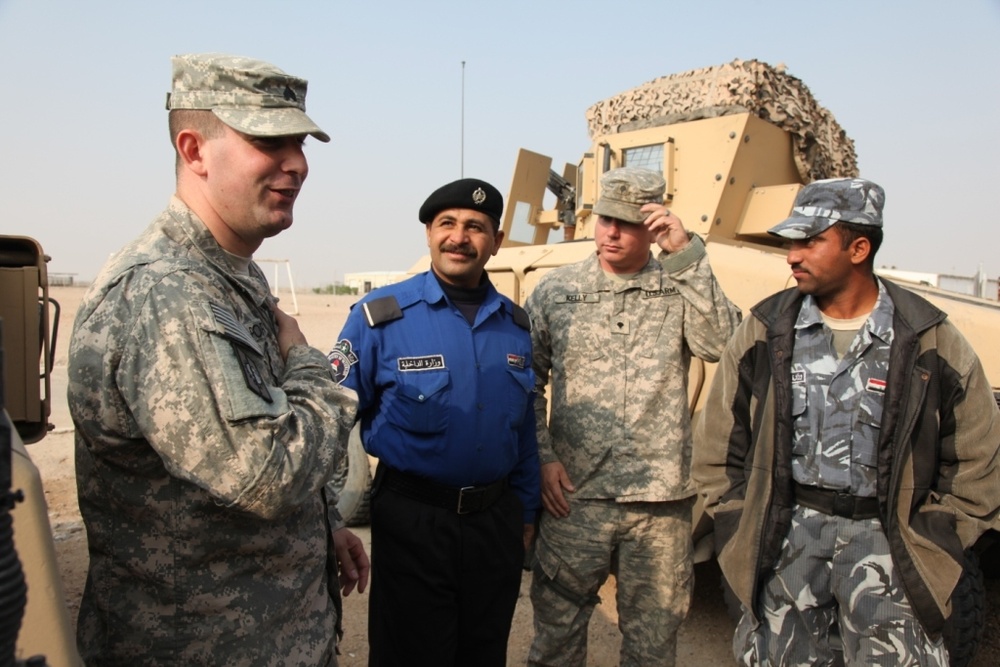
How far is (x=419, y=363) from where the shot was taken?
252cm

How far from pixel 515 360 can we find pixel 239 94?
1.37 m

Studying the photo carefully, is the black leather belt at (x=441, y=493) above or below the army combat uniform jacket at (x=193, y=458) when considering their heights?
below

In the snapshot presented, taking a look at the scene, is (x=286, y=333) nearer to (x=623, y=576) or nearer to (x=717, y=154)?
(x=623, y=576)

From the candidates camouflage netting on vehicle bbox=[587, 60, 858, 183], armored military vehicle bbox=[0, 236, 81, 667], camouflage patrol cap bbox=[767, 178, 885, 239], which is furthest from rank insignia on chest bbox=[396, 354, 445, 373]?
camouflage netting on vehicle bbox=[587, 60, 858, 183]

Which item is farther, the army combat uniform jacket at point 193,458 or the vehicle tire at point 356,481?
the vehicle tire at point 356,481

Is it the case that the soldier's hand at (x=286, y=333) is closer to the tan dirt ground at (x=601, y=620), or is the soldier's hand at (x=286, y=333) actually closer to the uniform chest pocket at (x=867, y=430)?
the uniform chest pocket at (x=867, y=430)

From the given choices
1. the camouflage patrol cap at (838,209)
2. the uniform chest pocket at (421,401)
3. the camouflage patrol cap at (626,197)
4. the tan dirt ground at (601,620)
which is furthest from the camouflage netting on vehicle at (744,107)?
the uniform chest pocket at (421,401)

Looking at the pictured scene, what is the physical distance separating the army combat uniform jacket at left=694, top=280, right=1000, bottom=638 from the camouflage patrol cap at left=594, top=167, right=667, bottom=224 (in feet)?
2.53

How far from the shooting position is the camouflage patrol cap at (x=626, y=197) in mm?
2979

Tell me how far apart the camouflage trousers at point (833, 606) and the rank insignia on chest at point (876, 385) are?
39 cm

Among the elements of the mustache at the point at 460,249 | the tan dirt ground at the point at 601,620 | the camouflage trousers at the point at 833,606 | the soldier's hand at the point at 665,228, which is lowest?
the tan dirt ground at the point at 601,620

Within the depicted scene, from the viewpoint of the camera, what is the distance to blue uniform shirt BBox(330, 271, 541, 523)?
2.45 meters

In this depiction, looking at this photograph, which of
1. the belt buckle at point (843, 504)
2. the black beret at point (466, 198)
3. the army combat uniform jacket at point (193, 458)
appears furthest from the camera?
the black beret at point (466, 198)

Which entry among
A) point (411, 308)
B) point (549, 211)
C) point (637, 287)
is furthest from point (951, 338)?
point (549, 211)
